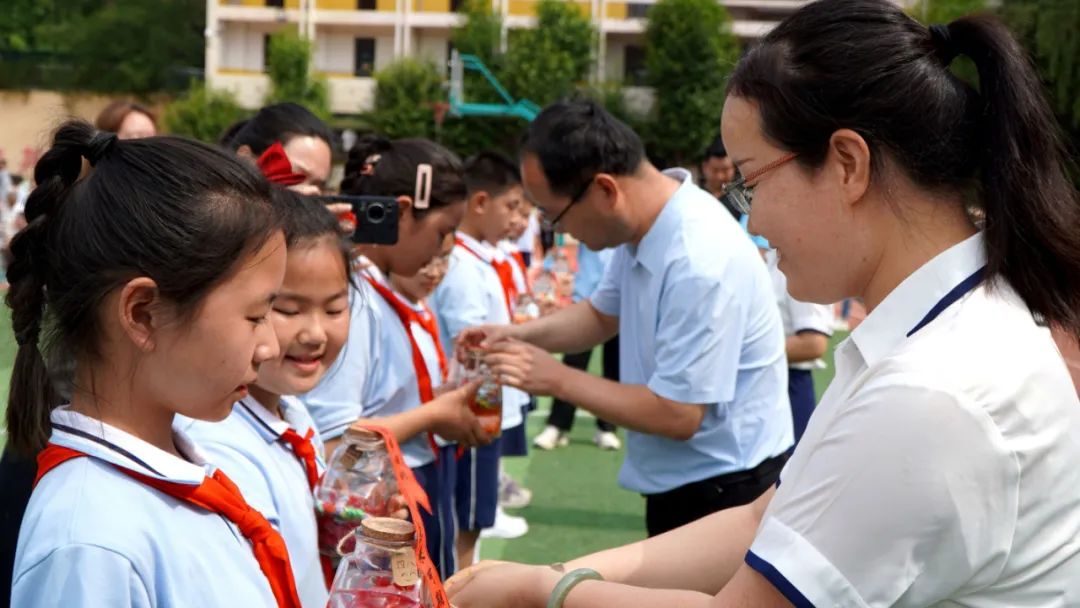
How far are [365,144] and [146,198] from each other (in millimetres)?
2478

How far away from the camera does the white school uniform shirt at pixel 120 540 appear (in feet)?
4.92

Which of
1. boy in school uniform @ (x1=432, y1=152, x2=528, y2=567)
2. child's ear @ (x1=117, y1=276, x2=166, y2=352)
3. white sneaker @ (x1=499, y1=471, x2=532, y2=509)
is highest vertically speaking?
child's ear @ (x1=117, y1=276, x2=166, y2=352)

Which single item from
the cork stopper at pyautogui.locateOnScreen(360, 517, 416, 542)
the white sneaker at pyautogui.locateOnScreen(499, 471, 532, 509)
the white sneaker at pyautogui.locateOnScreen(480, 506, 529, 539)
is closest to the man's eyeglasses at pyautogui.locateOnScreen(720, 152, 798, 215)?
the cork stopper at pyautogui.locateOnScreen(360, 517, 416, 542)

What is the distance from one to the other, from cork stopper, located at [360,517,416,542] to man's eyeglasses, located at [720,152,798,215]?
0.77 metres

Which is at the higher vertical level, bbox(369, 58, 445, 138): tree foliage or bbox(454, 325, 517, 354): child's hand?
bbox(369, 58, 445, 138): tree foliage

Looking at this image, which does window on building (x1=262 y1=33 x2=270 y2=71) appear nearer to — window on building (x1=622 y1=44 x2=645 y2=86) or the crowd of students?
window on building (x1=622 y1=44 x2=645 y2=86)

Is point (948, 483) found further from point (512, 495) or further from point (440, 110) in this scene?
point (440, 110)

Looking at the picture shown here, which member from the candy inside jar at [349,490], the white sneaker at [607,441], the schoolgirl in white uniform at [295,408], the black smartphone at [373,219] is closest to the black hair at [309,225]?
the schoolgirl in white uniform at [295,408]

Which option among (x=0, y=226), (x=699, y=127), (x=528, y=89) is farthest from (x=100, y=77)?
(x=0, y=226)

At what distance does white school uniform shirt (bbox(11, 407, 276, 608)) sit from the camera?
1.50m

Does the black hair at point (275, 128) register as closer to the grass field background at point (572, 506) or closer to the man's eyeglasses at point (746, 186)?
the man's eyeglasses at point (746, 186)

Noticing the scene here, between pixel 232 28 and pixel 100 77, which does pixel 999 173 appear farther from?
pixel 232 28

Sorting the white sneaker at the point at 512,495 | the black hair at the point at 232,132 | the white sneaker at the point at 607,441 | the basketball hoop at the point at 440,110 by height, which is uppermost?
the basketball hoop at the point at 440,110

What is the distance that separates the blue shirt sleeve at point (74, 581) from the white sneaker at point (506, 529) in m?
4.37
